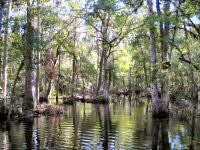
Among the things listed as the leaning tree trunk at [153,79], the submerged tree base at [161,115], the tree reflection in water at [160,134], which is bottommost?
the tree reflection in water at [160,134]

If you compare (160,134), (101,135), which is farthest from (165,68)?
(101,135)

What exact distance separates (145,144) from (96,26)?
92.4ft

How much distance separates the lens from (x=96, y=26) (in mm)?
41312

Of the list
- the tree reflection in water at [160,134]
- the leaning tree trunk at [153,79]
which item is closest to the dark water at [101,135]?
the tree reflection in water at [160,134]

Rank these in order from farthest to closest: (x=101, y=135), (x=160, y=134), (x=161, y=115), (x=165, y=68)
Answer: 1. (x=161, y=115)
2. (x=165, y=68)
3. (x=160, y=134)
4. (x=101, y=135)

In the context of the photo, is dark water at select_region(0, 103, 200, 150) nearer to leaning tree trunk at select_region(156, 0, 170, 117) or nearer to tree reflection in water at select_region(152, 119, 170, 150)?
tree reflection in water at select_region(152, 119, 170, 150)

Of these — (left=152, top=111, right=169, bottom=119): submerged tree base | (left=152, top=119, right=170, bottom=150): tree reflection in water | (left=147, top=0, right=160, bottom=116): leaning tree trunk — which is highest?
(left=147, top=0, right=160, bottom=116): leaning tree trunk

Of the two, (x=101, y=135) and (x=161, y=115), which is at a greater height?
(x=161, y=115)

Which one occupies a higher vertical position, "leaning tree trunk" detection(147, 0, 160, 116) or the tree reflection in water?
"leaning tree trunk" detection(147, 0, 160, 116)

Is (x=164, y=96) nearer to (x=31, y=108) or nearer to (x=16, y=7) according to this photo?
(x=31, y=108)

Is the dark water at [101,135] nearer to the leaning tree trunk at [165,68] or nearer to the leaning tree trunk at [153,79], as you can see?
the leaning tree trunk at [165,68]

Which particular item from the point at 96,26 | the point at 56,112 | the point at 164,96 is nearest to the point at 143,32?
the point at 164,96

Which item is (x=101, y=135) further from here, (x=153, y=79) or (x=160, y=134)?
(x=153, y=79)

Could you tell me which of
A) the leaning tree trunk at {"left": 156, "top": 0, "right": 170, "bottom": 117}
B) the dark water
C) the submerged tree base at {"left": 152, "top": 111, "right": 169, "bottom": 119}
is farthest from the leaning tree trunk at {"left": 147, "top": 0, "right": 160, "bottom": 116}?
the dark water
